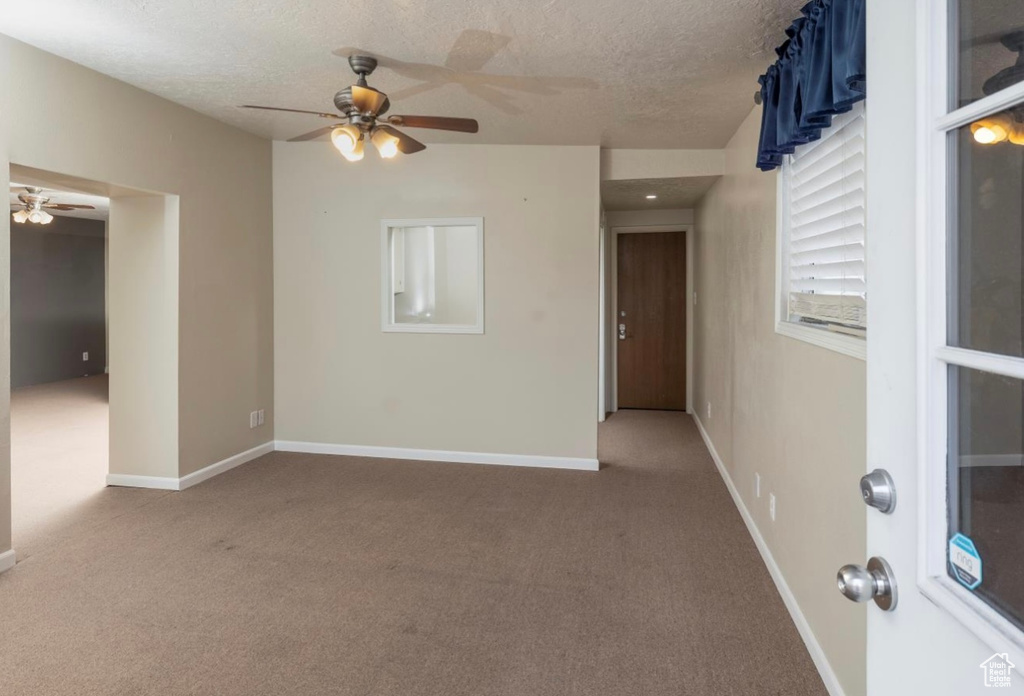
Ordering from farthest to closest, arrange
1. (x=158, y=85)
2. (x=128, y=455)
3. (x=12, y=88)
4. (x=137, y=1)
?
(x=128, y=455), (x=158, y=85), (x=12, y=88), (x=137, y=1)

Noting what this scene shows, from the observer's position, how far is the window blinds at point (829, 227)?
2031mm

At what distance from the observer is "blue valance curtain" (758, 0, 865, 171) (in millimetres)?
1831

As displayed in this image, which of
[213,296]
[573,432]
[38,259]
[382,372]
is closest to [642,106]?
[573,432]

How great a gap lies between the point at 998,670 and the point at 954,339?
35 cm

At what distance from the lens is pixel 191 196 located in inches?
160

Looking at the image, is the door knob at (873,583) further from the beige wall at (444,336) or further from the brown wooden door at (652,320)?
the brown wooden door at (652,320)

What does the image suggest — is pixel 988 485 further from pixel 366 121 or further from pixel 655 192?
pixel 655 192

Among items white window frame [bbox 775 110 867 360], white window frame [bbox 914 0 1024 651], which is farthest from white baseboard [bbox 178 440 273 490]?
white window frame [bbox 914 0 1024 651]

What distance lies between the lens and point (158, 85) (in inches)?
139

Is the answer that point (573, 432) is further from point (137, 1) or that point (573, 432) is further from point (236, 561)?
point (137, 1)

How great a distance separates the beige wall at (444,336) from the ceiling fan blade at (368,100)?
5.72ft

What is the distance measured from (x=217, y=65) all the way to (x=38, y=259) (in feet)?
24.2

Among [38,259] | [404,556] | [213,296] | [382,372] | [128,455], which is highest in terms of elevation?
[38,259]

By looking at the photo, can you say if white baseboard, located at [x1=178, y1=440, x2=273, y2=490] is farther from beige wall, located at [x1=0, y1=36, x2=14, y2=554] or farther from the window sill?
the window sill
